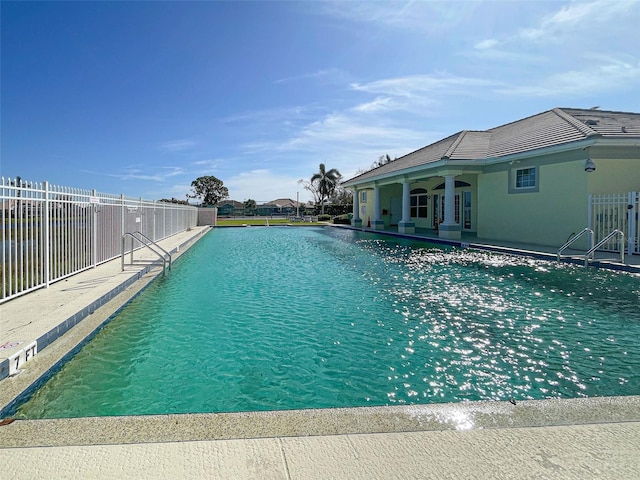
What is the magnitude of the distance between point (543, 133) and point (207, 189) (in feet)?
216

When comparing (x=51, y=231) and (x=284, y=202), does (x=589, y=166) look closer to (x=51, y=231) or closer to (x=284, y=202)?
(x=51, y=231)

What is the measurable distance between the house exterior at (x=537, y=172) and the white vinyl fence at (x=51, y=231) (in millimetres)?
12729

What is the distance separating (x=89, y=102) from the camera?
18.8m

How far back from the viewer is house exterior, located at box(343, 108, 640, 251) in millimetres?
11141

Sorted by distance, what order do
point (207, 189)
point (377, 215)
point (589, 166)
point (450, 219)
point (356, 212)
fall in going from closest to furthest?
point (589, 166) → point (450, 219) → point (377, 215) → point (356, 212) → point (207, 189)

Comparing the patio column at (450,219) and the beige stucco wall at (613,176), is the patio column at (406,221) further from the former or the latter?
the beige stucco wall at (613,176)

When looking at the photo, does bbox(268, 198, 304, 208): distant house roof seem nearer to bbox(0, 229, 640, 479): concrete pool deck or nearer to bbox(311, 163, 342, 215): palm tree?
bbox(311, 163, 342, 215): palm tree

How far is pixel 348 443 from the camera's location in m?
2.07

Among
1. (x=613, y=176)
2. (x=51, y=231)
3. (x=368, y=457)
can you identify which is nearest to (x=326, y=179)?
(x=613, y=176)

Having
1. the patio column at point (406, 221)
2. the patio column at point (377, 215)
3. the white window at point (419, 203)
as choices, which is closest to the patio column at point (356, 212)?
the patio column at point (377, 215)

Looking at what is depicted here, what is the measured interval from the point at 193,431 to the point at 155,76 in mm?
17597

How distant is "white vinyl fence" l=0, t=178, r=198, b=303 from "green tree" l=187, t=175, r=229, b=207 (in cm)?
6332

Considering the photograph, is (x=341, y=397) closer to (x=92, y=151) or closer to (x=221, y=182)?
(x=92, y=151)

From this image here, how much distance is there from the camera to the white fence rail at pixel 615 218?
9.54 meters
